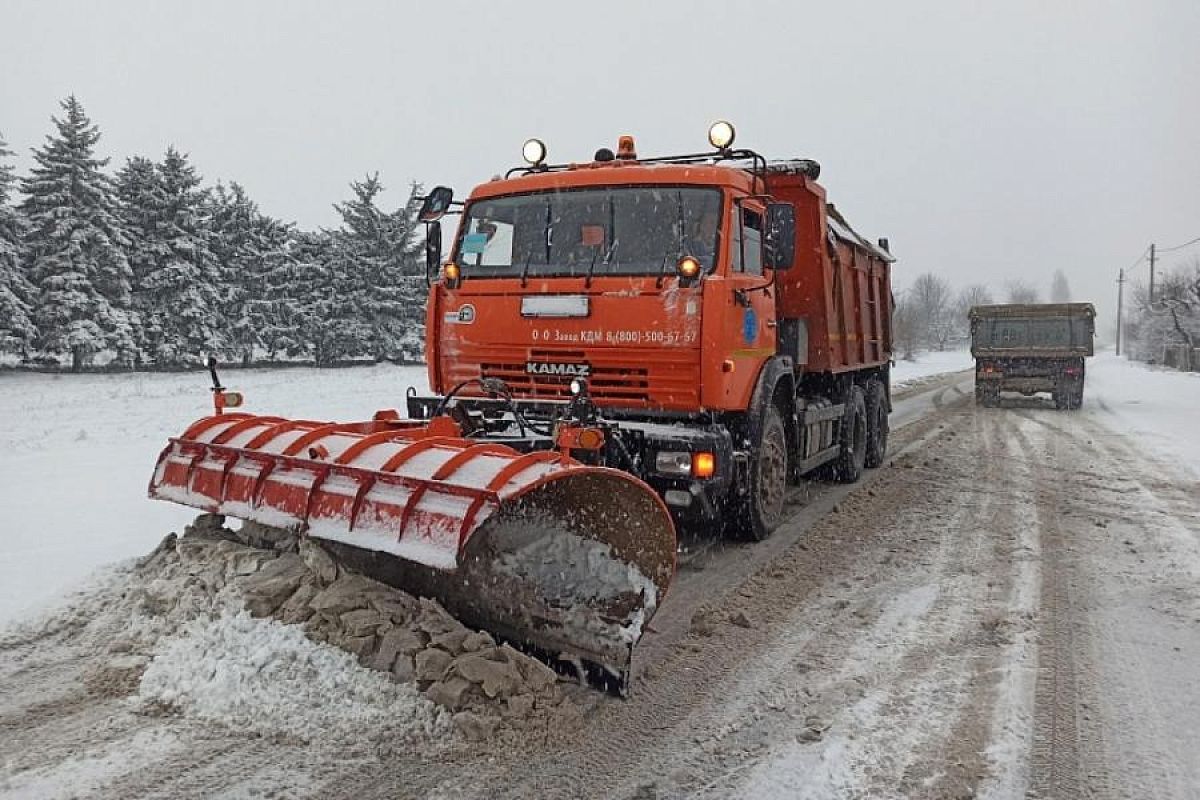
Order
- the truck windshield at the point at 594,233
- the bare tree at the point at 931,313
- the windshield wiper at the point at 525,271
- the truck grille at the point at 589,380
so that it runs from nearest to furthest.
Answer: the truck grille at the point at 589,380, the truck windshield at the point at 594,233, the windshield wiper at the point at 525,271, the bare tree at the point at 931,313

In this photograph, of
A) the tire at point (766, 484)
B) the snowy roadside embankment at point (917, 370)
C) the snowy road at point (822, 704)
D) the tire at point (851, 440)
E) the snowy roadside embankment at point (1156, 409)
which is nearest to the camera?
the snowy road at point (822, 704)

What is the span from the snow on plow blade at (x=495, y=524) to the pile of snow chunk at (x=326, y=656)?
0.70 feet

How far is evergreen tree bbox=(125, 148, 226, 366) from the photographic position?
3152 cm

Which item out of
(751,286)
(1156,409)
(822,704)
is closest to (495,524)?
(822,704)

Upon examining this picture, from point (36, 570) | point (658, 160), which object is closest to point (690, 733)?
point (36, 570)

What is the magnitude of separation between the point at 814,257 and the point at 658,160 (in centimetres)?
169

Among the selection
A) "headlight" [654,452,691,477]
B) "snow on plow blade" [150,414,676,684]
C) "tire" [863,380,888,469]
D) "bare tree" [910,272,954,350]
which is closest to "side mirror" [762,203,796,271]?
"headlight" [654,452,691,477]

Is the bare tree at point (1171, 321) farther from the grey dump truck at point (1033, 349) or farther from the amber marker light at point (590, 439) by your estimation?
the amber marker light at point (590, 439)

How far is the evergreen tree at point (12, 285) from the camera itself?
87.8ft

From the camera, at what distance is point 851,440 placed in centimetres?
898

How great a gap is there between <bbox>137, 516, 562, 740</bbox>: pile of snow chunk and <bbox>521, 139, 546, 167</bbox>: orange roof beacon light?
156 inches

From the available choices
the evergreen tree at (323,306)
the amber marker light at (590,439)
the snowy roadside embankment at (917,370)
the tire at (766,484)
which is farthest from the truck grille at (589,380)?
the evergreen tree at (323,306)

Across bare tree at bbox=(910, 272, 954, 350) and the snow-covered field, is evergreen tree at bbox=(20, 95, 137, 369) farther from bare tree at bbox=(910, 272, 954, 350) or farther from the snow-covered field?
bare tree at bbox=(910, 272, 954, 350)

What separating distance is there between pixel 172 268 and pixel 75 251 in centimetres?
353
